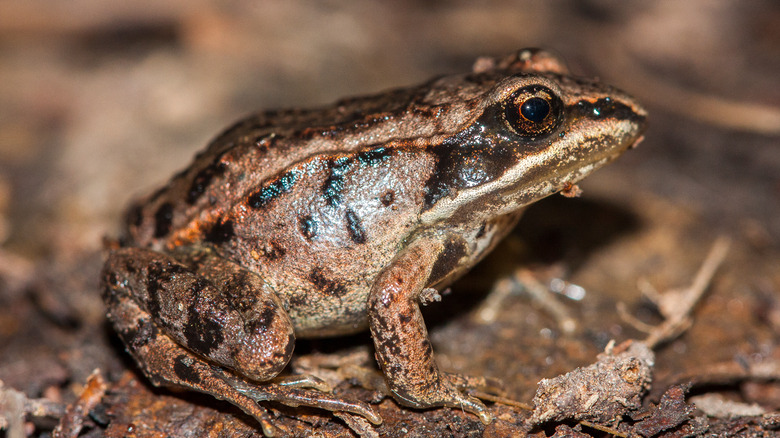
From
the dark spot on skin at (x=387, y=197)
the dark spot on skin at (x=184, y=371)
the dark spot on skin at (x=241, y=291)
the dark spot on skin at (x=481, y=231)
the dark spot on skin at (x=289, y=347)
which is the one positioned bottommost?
the dark spot on skin at (x=184, y=371)

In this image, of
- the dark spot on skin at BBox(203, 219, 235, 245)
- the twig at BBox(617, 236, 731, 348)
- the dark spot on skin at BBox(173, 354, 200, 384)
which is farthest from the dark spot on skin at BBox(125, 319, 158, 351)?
the twig at BBox(617, 236, 731, 348)

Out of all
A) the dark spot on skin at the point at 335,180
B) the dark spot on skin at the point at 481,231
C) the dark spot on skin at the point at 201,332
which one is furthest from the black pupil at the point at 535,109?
the dark spot on skin at the point at 201,332

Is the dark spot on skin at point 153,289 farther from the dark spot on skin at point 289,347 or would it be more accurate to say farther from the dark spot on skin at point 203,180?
the dark spot on skin at point 289,347

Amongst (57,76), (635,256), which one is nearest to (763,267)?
(635,256)

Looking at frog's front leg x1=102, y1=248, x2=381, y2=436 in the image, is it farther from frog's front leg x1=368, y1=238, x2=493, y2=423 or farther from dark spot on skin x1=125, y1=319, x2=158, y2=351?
frog's front leg x1=368, y1=238, x2=493, y2=423

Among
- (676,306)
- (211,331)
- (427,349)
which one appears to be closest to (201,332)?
(211,331)

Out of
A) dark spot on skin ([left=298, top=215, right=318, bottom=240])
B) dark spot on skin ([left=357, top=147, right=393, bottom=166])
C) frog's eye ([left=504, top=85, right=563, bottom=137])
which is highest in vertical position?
frog's eye ([left=504, top=85, right=563, bottom=137])
